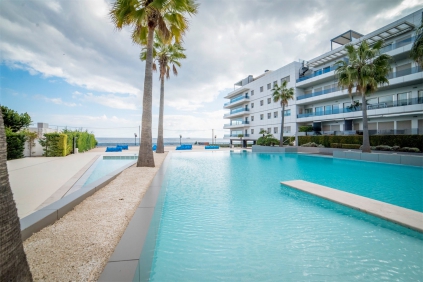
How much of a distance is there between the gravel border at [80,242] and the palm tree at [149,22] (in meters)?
6.35

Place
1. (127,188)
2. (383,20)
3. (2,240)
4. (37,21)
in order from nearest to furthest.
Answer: (2,240) → (127,188) → (37,21) → (383,20)

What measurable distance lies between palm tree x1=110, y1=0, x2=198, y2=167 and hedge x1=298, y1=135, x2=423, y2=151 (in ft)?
81.2

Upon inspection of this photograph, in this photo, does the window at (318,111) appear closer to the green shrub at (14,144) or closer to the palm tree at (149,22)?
the palm tree at (149,22)

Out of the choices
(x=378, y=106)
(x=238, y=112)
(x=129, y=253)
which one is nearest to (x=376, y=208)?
(x=129, y=253)

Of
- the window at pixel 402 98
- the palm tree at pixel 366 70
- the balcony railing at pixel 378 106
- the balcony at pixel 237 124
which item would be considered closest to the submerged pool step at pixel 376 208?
the palm tree at pixel 366 70

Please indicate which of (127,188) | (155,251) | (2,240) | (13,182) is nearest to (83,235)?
(155,251)

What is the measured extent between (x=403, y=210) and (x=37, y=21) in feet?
57.7

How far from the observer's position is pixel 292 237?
3.95 meters

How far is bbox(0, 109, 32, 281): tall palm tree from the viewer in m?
1.42

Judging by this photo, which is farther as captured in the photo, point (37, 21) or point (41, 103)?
point (41, 103)

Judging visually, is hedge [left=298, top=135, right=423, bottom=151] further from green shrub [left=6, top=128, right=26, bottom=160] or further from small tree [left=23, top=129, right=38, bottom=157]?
green shrub [left=6, top=128, right=26, bottom=160]

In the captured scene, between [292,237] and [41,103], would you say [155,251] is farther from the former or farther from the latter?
[41,103]

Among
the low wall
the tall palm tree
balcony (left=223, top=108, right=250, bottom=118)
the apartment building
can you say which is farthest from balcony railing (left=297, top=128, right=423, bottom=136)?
the tall palm tree

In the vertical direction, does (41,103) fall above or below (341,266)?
above
